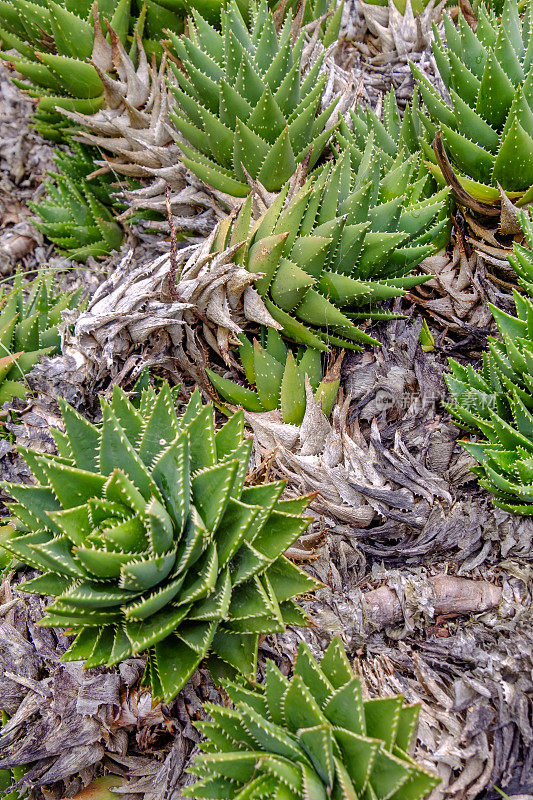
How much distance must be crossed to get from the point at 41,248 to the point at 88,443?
79.9 inches

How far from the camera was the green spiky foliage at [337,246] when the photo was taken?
6.98 feet

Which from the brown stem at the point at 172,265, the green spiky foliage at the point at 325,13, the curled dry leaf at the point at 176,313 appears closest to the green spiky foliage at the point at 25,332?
the curled dry leaf at the point at 176,313

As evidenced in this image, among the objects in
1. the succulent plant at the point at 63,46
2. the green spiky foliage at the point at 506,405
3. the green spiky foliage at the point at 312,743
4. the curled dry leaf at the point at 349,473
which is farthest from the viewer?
the succulent plant at the point at 63,46

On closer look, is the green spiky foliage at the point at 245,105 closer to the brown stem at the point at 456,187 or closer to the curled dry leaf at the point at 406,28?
the brown stem at the point at 456,187

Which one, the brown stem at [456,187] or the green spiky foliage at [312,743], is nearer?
the green spiky foliage at [312,743]

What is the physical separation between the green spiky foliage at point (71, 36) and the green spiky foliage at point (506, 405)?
1.97 m

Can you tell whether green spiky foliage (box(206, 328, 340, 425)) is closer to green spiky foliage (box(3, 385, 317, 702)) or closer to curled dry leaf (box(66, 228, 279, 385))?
curled dry leaf (box(66, 228, 279, 385))

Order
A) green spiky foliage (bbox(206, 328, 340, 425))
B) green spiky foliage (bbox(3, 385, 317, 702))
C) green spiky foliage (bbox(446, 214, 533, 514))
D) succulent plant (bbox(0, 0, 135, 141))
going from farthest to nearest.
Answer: succulent plant (bbox(0, 0, 135, 141)) < green spiky foliage (bbox(206, 328, 340, 425)) < green spiky foliage (bbox(446, 214, 533, 514)) < green spiky foliage (bbox(3, 385, 317, 702))

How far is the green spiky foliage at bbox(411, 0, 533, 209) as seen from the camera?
2.17 meters

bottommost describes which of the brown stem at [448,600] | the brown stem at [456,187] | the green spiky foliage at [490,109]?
the brown stem at [448,600]

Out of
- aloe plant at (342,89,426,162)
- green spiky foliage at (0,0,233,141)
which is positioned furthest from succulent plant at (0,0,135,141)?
aloe plant at (342,89,426,162)

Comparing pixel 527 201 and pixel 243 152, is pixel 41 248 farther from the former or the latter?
pixel 527 201

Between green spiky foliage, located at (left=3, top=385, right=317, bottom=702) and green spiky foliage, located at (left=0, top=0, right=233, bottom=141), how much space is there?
5.98 ft

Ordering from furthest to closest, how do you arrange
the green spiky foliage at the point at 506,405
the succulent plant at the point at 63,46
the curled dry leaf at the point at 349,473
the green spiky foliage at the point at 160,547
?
the succulent plant at the point at 63,46 < the curled dry leaf at the point at 349,473 < the green spiky foliage at the point at 506,405 < the green spiky foliage at the point at 160,547
